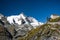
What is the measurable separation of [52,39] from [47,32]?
8.70 meters

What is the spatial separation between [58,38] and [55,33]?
6.40 meters

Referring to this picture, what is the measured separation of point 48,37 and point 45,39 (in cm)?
289

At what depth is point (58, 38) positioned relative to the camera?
188125 millimetres

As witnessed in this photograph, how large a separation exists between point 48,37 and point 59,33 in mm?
10274

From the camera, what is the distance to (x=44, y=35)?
199375 mm

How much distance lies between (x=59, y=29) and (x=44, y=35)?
12.7m

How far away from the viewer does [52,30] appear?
199625 millimetres

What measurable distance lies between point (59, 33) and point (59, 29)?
27.5ft

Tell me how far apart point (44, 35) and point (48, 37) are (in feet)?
12.5

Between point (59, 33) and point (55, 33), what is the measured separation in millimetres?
3193

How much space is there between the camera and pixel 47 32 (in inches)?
7869

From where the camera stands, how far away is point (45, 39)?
7805 inches

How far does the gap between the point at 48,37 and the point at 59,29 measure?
1096cm

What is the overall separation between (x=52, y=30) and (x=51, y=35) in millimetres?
6487
